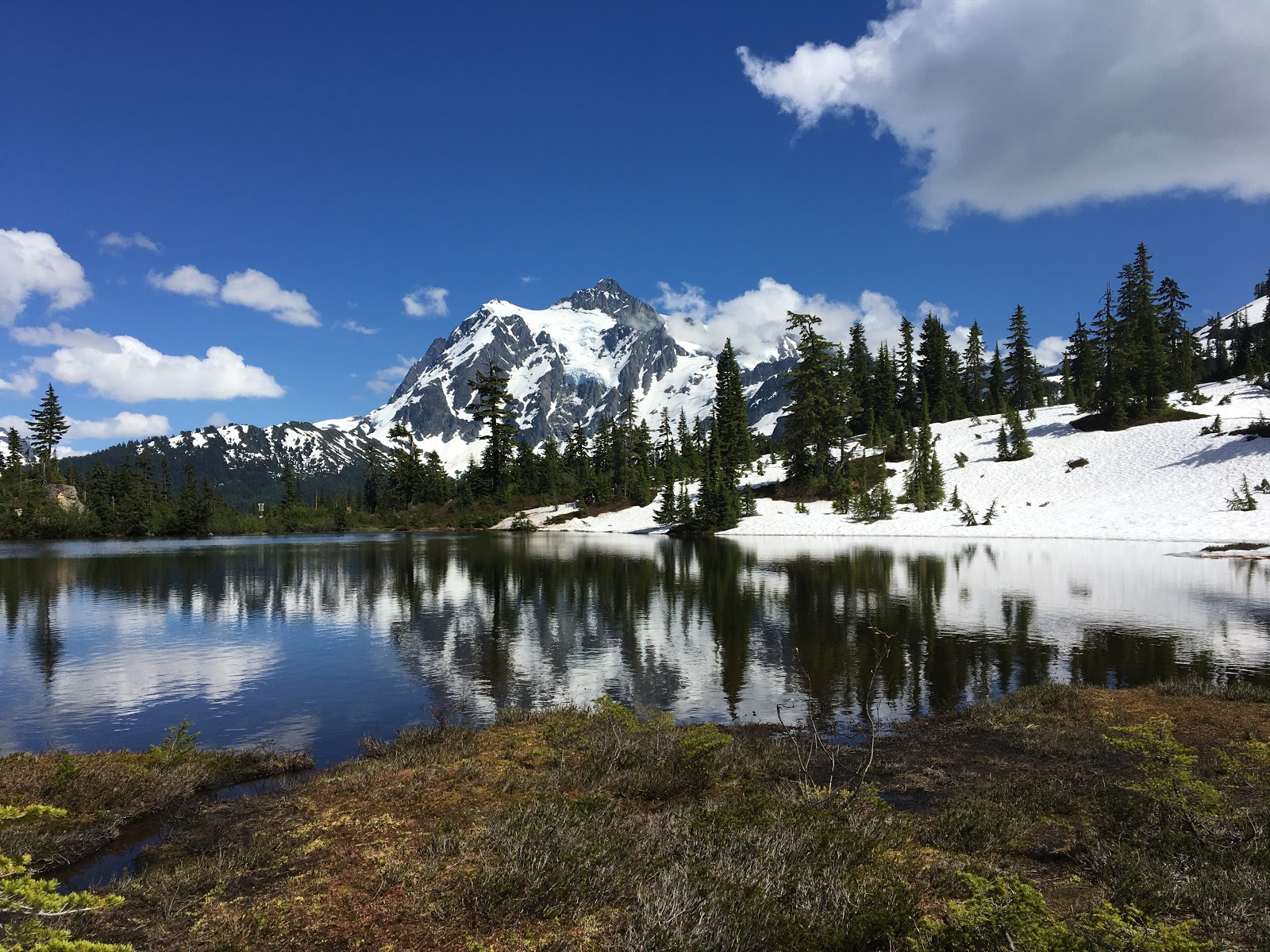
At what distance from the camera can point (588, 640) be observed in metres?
22.6

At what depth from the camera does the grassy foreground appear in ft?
18.0

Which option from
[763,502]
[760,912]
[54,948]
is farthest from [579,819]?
[763,502]

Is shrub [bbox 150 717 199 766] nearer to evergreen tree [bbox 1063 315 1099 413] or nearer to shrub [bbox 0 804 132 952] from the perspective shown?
shrub [bbox 0 804 132 952]

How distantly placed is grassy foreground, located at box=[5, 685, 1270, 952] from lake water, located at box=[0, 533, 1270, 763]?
3564 mm

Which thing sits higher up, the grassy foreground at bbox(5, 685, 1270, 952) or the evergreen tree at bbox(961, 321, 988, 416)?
the evergreen tree at bbox(961, 321, 988, 416)

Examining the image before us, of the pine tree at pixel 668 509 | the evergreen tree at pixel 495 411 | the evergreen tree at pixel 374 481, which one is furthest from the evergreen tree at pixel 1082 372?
the evergreen tree at pixel 374 481

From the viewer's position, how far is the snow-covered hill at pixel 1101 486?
53.8m

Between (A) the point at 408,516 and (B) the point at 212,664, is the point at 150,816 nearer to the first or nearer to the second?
(B) the point at 212,664

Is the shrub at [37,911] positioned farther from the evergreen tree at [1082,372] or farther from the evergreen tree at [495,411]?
the evergreen tree at [1082,372]

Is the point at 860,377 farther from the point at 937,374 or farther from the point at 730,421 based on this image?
the point at 730,421

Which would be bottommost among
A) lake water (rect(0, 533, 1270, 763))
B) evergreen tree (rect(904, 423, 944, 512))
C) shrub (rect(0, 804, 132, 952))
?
lake water (rect(0, 533, 1270, 763))

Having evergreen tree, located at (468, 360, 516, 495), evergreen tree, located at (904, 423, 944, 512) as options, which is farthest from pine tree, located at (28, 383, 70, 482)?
evergreen tree, located at (904, 423, 944, 512)

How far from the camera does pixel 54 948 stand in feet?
10.2

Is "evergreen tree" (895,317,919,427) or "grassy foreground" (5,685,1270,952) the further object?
"evergreen tree" (895,317,919,427)
